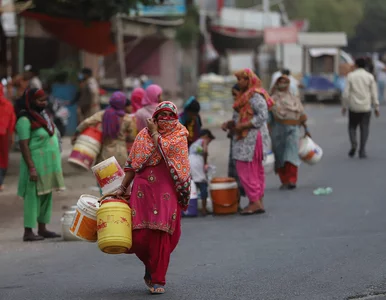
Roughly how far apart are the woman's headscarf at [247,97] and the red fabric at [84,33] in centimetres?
972

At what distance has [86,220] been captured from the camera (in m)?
6.96

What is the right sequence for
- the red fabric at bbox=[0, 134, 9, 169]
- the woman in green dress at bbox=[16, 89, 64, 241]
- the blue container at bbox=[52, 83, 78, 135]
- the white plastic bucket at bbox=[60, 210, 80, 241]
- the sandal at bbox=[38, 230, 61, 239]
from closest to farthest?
the woman in green dress at bbox=[16, 89, 64, 241] < the white plastic bucket at bbox=[60, 210, 80, 241] < the sandal at bbox=[38, 230, 61, 239] < the red fabric at bbox=[0, 134, 9, 169] < the blue container at bbox=[52, 83, 78, 135]

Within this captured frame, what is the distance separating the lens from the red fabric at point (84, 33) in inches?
822

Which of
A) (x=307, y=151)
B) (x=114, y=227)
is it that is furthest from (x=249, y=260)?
(x=307, y=151)

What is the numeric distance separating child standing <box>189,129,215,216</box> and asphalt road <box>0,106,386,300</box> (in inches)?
16.6

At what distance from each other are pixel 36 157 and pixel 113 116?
61.9 inches

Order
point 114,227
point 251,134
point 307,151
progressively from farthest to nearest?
1. point 307,151
2. point 251,134
3. point 114,227

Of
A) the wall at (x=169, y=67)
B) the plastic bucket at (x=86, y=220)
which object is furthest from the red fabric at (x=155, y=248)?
the wall at (x=169, y=67)

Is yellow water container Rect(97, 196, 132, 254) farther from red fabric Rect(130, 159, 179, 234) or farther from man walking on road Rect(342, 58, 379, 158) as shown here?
man walking on road Rect(342, 58, 379, 158)

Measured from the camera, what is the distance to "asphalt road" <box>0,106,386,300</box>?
7.07 metres

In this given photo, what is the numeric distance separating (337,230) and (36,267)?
324 cm

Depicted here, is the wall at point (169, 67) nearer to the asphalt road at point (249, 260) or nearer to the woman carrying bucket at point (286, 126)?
the woman carrying bucket at point (286, 126)

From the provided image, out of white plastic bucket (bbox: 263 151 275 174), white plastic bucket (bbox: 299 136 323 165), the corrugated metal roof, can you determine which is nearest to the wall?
the corrugated metal roof

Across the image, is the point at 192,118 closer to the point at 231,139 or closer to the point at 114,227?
the point at 231,139
